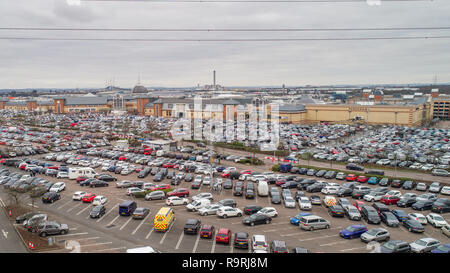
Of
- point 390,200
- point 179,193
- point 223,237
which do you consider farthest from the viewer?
point 179,193

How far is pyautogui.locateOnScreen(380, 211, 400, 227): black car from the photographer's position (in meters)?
9.74

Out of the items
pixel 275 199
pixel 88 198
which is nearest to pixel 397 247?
pixel 275 199

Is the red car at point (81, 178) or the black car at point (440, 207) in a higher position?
the red car at point (81, 178)

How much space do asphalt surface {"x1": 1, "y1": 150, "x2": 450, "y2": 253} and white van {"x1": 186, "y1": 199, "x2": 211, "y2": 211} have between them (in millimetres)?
215

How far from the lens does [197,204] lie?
1105cm

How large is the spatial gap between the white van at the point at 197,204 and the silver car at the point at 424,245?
6.27 metres

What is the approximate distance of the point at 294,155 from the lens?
2184cm

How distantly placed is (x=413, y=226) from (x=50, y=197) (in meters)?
12.4

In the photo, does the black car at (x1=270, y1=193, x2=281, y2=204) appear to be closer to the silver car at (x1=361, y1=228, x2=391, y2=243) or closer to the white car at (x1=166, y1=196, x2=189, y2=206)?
the white car at (x1=166, y1=196, x2=189, y2=206)

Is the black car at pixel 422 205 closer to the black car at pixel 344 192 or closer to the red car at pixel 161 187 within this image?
the black car at pixel 344 192

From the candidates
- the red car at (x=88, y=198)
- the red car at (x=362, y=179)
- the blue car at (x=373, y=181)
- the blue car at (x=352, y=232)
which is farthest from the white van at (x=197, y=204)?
the blue car at (x=373, y=181)

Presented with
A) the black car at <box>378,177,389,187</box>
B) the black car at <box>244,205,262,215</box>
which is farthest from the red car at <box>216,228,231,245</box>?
the black car at <box>378,177,389,187</box>

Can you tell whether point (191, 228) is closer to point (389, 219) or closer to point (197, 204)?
point (197, 204)

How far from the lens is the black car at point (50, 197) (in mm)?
11599
